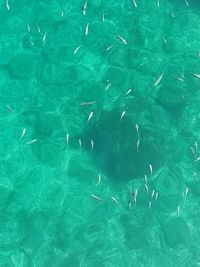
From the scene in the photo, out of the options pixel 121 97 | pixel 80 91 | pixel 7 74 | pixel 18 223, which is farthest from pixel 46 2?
pixel 18 223

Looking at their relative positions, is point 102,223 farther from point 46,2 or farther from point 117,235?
point 46,2

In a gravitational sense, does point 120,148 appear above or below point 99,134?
below

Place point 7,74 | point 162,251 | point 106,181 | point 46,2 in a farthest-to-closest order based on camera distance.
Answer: point 46,2 → point 7,74 → point 106,181 → point 162,251

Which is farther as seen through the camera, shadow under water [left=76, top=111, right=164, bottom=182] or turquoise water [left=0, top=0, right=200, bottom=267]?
shadow under water [left=76, top=111, right=164, bottom=182]

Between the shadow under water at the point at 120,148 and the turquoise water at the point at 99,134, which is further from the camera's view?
the shadow under water at the point at 120,148
